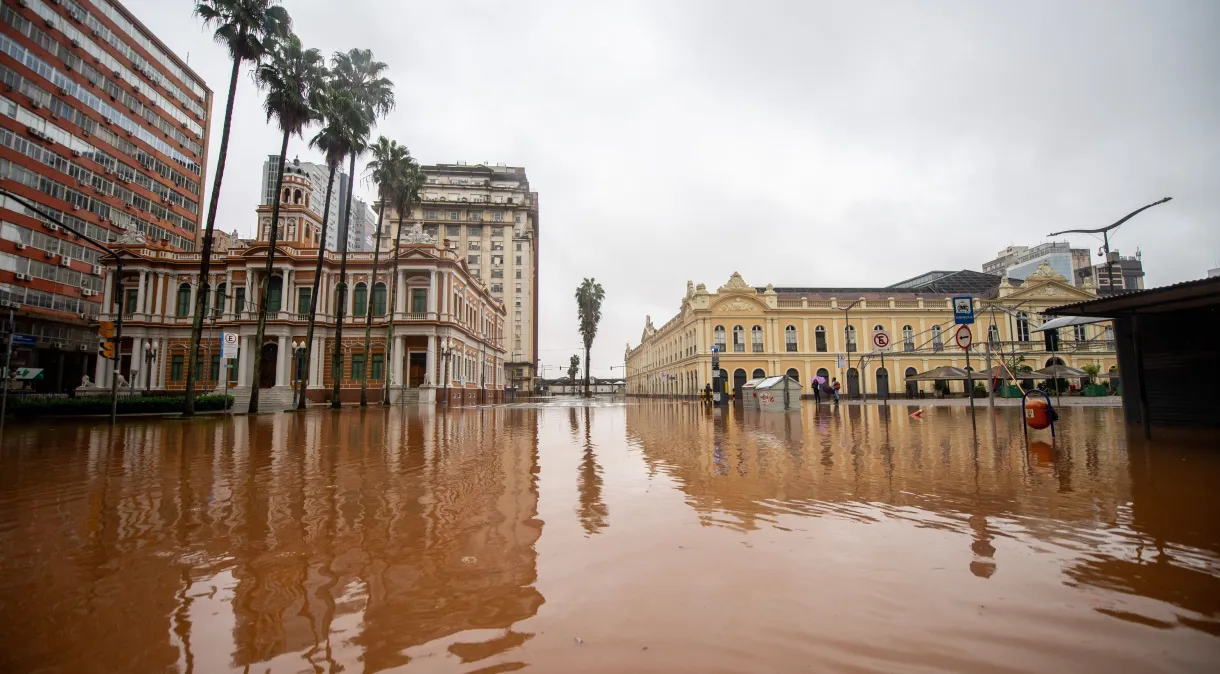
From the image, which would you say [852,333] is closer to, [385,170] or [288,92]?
[385,170]

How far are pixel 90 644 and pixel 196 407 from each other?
23964 mm

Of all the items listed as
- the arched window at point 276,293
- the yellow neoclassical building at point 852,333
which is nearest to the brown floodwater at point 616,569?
the arched window at point 276,293

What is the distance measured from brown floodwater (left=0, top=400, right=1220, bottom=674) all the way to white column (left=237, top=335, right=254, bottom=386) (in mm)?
33453

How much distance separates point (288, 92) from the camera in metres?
22.8

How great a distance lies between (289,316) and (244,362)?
4.42 meters

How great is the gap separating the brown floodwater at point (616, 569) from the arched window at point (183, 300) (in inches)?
1519

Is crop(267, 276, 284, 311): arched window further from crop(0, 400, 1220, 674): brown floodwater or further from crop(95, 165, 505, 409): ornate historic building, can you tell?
crop(0, 400, 1220, 674): brown floodwater

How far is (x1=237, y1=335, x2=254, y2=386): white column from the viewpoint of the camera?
36312 millimetres

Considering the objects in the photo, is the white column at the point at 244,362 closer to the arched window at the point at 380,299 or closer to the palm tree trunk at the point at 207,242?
the arched window at the point at 380,299

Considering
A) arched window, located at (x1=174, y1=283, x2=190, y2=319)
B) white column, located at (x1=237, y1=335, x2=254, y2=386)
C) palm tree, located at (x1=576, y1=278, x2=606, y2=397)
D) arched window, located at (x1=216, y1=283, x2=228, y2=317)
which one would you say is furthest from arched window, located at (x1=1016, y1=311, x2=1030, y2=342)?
arched window, located at (x1=174, y1=283, x2=190, y2=319)

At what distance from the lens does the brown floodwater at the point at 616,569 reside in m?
2.39

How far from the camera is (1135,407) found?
40.1 feet

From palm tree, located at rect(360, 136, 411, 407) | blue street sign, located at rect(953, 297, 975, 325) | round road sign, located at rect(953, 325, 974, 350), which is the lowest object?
round road sign, located at rect(953, 325, 974, 350)

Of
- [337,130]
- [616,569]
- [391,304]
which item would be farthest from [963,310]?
[391,304]
